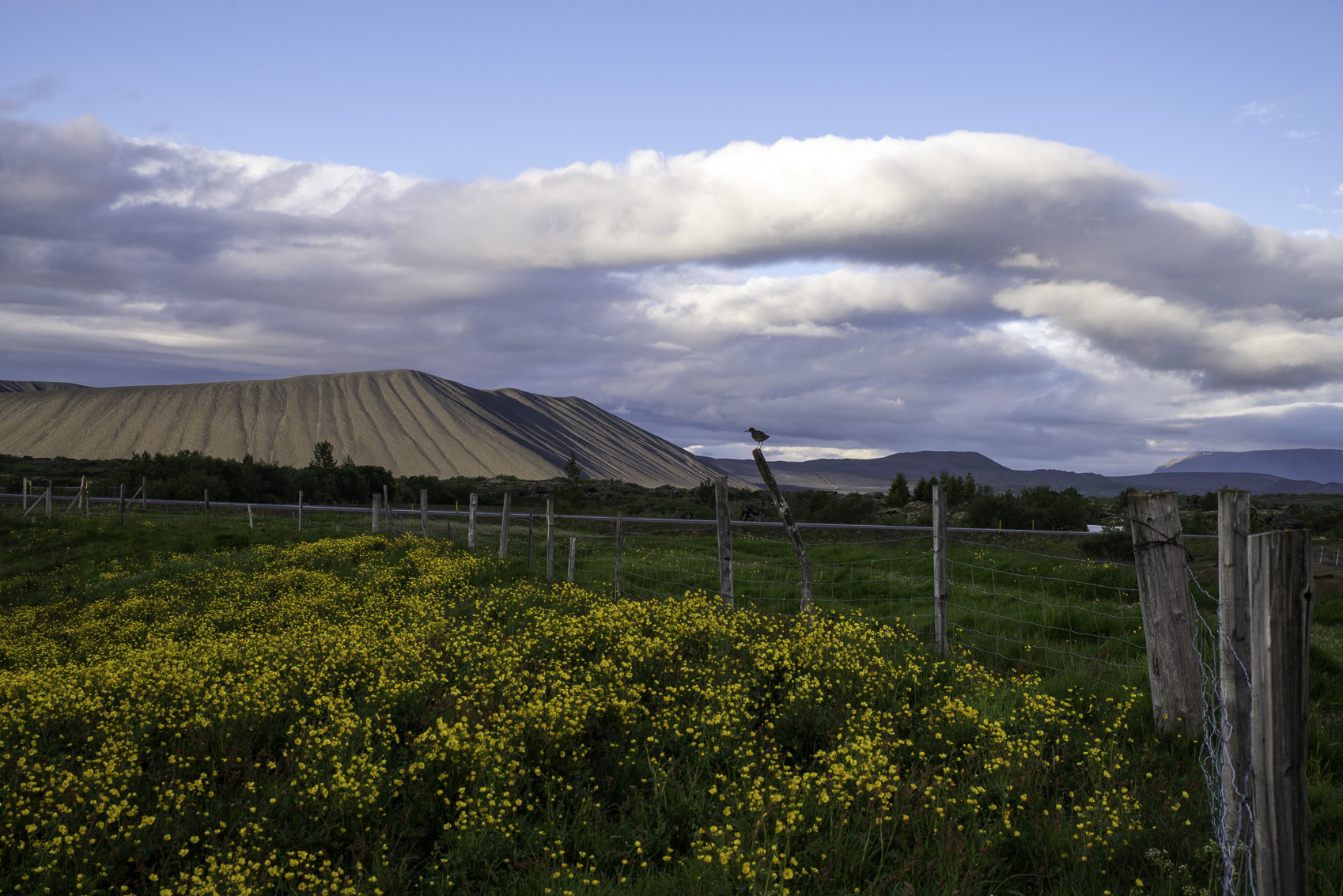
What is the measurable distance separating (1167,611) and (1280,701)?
307 centimetres

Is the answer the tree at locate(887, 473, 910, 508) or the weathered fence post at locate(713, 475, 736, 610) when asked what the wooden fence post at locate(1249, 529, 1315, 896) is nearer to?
the weathered fence post at locate(713, 475, 736, 610)

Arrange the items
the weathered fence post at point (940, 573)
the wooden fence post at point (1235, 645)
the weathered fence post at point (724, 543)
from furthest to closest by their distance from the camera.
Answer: the weathered fence post at point (724, 543) → the weathered fence post at point (940, 573) → the wooden fence post at point (1235, 645)

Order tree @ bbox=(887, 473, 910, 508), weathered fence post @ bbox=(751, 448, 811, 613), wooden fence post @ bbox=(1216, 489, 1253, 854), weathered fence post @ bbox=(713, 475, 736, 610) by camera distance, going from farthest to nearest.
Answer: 1. tree @ bbox=(887, 473, 910, 508)
2. weathered fence post @ bbox=(713, 475, 736, 610)
3. weathered fence post @ bbox=(751, 448, 811, 613)
4. wooden fence post @ bbox=(1216, 489, 1253, 854)

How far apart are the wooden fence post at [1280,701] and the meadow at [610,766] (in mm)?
845

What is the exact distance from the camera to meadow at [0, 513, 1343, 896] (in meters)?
4.59

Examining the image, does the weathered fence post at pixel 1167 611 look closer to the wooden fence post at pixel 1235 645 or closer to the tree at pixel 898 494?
the wooden fence post at pixel 1235 645

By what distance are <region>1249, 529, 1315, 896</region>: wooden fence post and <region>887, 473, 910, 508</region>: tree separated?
1997 inches

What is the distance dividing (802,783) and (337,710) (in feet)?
13.6

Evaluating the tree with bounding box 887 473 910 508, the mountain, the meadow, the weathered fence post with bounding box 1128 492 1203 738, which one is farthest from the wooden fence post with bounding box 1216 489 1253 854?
the mountain

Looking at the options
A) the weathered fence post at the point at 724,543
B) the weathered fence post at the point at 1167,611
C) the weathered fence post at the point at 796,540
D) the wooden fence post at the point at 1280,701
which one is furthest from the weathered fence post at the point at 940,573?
the wooden fence post at the point at 1280,701

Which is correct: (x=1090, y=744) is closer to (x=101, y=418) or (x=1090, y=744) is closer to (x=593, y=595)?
(x=593, y=595)

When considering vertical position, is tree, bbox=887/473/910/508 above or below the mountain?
below

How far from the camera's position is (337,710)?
6.70 metres

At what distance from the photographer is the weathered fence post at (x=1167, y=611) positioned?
6199 millimetres
